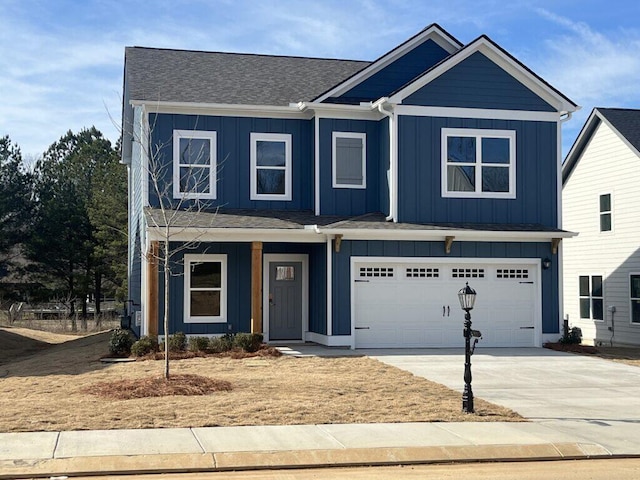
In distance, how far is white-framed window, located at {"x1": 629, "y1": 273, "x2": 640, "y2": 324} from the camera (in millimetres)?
25781

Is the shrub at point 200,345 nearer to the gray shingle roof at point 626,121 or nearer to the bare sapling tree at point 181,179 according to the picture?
the bare sapling tree at point 181,179

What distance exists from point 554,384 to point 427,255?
257 inches

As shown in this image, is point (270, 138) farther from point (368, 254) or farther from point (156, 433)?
point (156, 433)

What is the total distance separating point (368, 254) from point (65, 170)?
2926cm

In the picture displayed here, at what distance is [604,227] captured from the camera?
90.6ft

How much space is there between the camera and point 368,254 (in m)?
20.5

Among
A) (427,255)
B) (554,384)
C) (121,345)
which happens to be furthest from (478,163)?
(121,345)

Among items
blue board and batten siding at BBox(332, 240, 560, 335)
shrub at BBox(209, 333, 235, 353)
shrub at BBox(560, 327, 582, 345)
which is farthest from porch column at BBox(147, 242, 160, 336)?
shrub at BBox(560, 327, 582, 345)

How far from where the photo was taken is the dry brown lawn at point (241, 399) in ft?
35.7

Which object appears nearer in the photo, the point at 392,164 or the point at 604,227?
the point at 392,164

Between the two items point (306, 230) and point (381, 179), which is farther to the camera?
point (381, 179)

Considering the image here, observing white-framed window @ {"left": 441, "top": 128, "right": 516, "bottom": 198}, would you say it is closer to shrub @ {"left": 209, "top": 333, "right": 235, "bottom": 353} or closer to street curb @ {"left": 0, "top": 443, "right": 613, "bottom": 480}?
shrub @ {"left": 209, "top": 333, "right": 235, "bottom": 353}

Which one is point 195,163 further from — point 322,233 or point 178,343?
point 178,343

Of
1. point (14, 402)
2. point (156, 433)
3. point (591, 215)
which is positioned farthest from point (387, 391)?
point (591, 215)
